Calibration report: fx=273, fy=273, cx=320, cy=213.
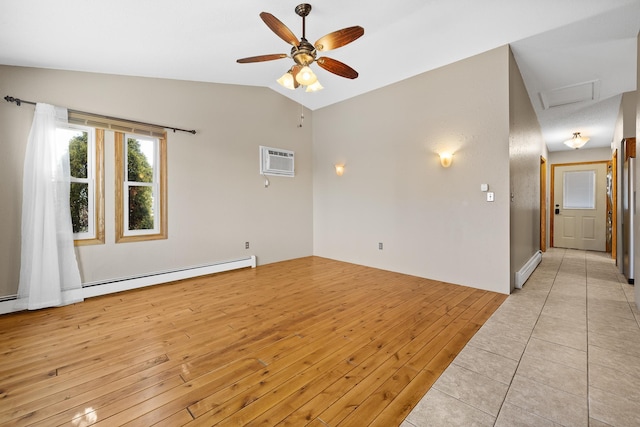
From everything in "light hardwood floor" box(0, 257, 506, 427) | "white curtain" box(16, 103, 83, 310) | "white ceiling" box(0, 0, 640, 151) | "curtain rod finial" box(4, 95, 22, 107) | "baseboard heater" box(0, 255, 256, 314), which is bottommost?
"light hardwood floor" box(0, 257, 506, 427)

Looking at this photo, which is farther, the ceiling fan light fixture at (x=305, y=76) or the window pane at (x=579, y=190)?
the window pane at (x=579, y=190)

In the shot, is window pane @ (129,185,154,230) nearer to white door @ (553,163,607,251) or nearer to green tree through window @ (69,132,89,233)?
green tree through window @ (69,132,89,233)

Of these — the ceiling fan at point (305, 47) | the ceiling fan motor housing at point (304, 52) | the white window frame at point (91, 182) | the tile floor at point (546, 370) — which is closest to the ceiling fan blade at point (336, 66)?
the ceiling fan at point (305, 47)

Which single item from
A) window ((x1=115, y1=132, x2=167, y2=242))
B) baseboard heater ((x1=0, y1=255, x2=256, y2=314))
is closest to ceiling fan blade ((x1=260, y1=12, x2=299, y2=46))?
window ((x1=115, y1=132, x2=167, y2=242))

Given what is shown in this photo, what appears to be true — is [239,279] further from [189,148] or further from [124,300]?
[189,148]

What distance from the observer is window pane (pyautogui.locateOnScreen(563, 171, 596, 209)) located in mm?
6629

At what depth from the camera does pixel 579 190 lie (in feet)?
22.3

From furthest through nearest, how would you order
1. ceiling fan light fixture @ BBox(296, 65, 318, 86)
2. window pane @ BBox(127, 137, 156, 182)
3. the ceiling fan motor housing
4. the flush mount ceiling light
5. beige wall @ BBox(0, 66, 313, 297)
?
the flush mount ceiling light
window pane @ BBox(127, 137, 156, 182)
beige wall @ BBox(0, 66, 313, 297)
ceiling fan light fixture @ BBox(296, 65, 318, 86)
the ceiling fan motor housing

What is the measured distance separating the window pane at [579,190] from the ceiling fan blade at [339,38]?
753 centimetres

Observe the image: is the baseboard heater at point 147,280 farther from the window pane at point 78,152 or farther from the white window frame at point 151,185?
the window pane at point 78,152

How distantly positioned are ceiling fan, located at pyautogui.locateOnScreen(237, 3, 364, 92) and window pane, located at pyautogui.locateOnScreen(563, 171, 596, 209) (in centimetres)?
716

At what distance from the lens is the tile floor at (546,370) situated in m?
1.46

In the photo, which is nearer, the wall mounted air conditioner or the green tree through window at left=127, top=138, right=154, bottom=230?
the green tree through window at left=127, top=138, right=154, bottom=230

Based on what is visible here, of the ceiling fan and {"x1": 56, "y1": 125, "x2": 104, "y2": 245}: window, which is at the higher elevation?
the ceiling fan
